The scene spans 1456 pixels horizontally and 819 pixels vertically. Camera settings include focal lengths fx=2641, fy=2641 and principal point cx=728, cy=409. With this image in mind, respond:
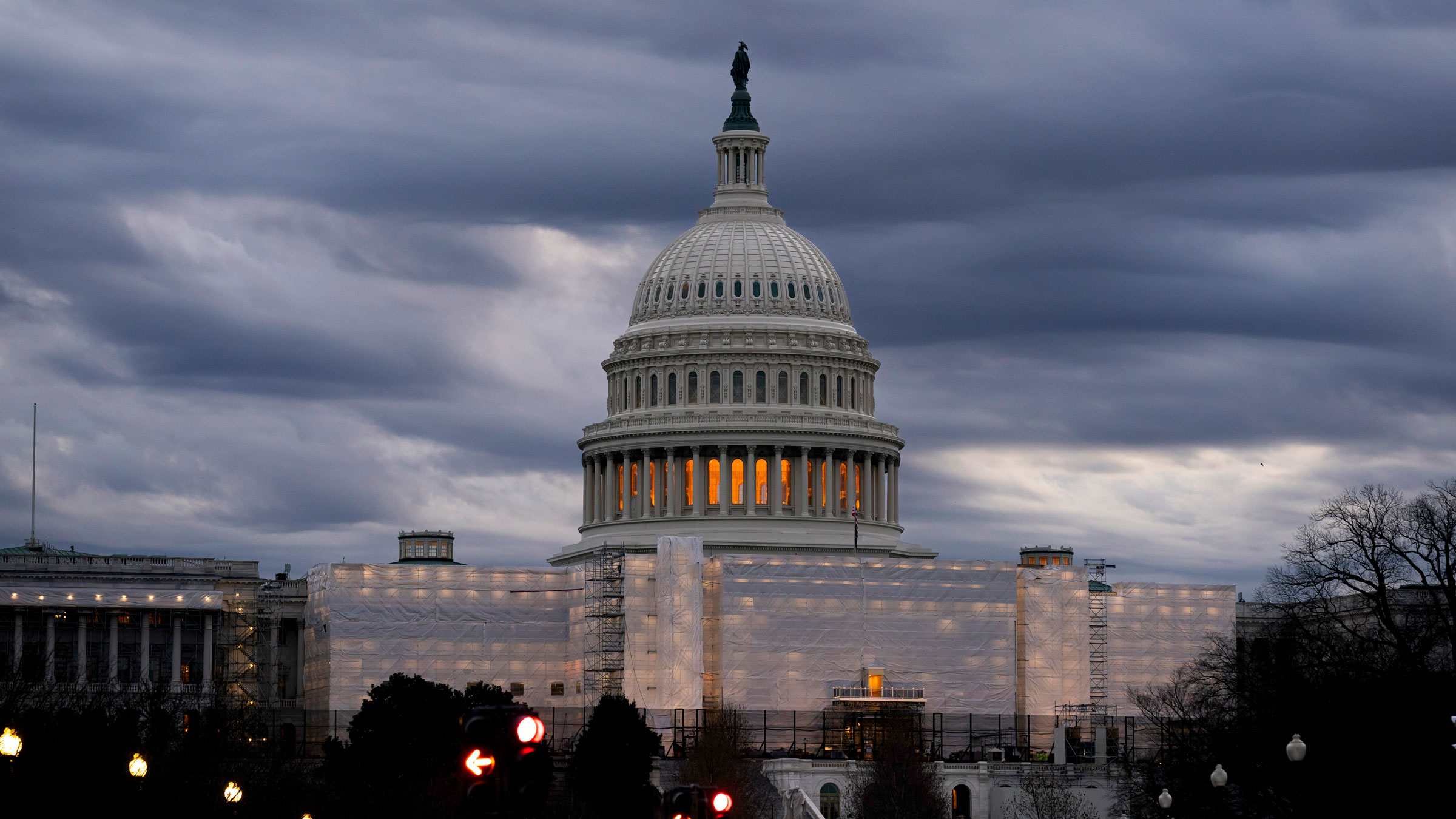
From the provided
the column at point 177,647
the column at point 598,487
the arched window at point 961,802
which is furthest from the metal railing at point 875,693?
the column at point 177,647

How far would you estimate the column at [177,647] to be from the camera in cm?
17712

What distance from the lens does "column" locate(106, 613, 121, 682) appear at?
173 m

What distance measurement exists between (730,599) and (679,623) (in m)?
3.55

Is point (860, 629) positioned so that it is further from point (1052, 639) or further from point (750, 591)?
point (1052, 639)

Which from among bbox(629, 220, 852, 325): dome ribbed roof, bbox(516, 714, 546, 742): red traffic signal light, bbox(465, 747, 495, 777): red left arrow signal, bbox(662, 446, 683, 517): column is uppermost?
bbox(629, 220, 852, 325): dome ribbed roof

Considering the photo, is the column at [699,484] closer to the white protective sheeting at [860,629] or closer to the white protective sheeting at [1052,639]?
the white protective sheeting at [860,629]

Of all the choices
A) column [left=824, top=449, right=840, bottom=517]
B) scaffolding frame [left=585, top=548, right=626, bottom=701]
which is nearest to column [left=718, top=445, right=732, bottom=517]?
column [left=824, top=449, right=840, bottom=517]

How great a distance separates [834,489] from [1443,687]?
87.0m

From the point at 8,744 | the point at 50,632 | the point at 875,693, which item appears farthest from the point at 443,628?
the point at 8,744

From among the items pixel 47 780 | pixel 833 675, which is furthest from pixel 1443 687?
pixel 833 675

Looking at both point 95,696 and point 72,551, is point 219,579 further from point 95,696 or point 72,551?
point 95,696

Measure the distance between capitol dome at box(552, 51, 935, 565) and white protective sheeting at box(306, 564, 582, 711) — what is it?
8600mm

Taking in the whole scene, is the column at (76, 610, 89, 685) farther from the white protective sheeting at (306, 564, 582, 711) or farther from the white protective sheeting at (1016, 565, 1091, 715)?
the white protective sheeting at (1016, 565, 1091, 715)

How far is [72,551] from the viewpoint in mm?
193500
